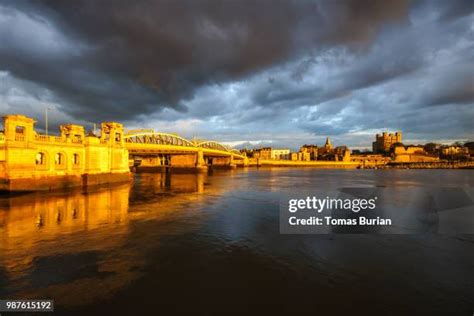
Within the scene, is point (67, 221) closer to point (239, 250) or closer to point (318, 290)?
point (239, 250)

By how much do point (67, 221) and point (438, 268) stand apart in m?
22.5

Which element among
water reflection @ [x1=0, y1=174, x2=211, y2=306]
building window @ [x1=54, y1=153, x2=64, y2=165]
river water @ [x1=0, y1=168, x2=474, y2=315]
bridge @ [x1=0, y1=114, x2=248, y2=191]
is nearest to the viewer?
river water @ [x1=0, y1=168, x2=474, y2=315]

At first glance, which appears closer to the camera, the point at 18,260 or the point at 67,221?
the point at 18,260

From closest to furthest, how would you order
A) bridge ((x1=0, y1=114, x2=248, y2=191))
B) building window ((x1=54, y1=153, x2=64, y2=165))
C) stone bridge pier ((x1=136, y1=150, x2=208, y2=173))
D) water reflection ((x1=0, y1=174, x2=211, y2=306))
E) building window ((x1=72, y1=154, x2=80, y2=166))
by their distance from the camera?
1. water reflection ((x1=0, y1=174, x2=211, y2=306))
2. bridge ((x1=0, y1=114, x2=248, y2=191))
3. building window ((x1=54, y1=153, x2=64, y2=165))
4. building window ((x1=72, y1=154, x2=80, y2=166))
5. stone bridge pier ((x1=136, y1=150, x2=208, y2=173))

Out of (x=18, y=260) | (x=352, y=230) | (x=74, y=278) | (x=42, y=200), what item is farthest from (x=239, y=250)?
(x=42, y=200)

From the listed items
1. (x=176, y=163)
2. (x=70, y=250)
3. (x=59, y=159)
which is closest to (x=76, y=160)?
(x=59, y=159)

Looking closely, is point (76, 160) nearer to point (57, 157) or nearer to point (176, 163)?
point (57, 157)

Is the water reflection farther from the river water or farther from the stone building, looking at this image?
the stone building

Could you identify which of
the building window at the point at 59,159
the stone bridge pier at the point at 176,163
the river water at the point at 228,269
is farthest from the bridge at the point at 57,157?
the stone bridge pier at the point at 176,163

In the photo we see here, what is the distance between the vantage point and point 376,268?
10.5m

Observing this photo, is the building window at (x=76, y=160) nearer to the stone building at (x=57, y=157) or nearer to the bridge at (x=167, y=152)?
the stone building at (x=57, y=157)

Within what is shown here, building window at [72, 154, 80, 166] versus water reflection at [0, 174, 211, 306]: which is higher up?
building window at [72, 154, 80, 166]

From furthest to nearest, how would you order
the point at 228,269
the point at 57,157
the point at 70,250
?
the point at 57,157 → the point at 70,250 → the point at 228,269

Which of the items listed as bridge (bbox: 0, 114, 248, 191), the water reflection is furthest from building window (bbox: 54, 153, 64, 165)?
the water reflection
